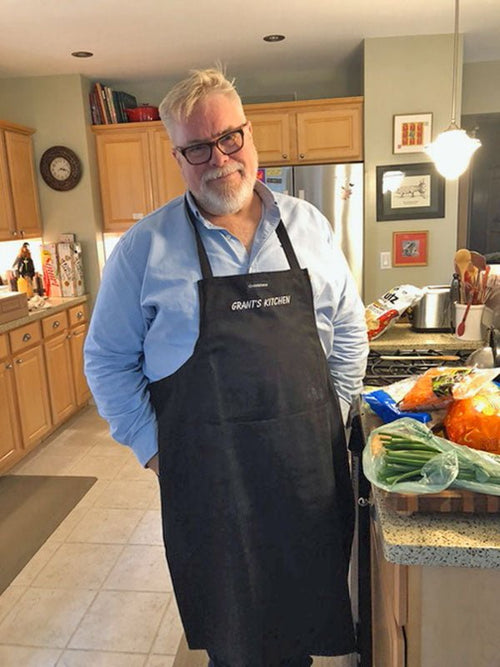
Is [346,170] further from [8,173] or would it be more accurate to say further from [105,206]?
[8,173]

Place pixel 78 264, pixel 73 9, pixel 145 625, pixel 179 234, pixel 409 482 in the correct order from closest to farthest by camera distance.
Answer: pixel 409 482 → pixel 179 234 → pixel 145 625 → pixel 73 9 → pixel 78 264

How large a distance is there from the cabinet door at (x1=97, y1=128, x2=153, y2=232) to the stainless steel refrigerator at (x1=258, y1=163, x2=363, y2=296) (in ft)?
2.99

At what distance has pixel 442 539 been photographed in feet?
2.73

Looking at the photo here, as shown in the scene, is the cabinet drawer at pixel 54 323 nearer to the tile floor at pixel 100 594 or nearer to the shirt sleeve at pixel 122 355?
the tile floor at pixel 100 594

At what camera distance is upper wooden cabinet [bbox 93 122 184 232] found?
406 cm

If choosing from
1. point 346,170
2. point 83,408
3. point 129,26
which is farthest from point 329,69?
point 83,408

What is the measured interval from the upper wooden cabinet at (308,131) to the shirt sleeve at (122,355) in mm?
2847

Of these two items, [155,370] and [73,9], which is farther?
[73,9]

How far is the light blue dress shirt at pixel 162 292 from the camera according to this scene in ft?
3.99

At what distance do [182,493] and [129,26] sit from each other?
277 cm

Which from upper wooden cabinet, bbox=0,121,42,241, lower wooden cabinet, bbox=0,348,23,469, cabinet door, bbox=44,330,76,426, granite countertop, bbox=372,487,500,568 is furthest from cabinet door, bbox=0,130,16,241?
granite countertop, bbox=372,487,500,568

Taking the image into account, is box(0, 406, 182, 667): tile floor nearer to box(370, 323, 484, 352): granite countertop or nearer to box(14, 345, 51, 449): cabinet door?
box(14, 345, 51, 449): cabinet door

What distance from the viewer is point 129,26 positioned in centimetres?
308

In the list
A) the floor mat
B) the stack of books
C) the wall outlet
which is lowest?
the floor mat
